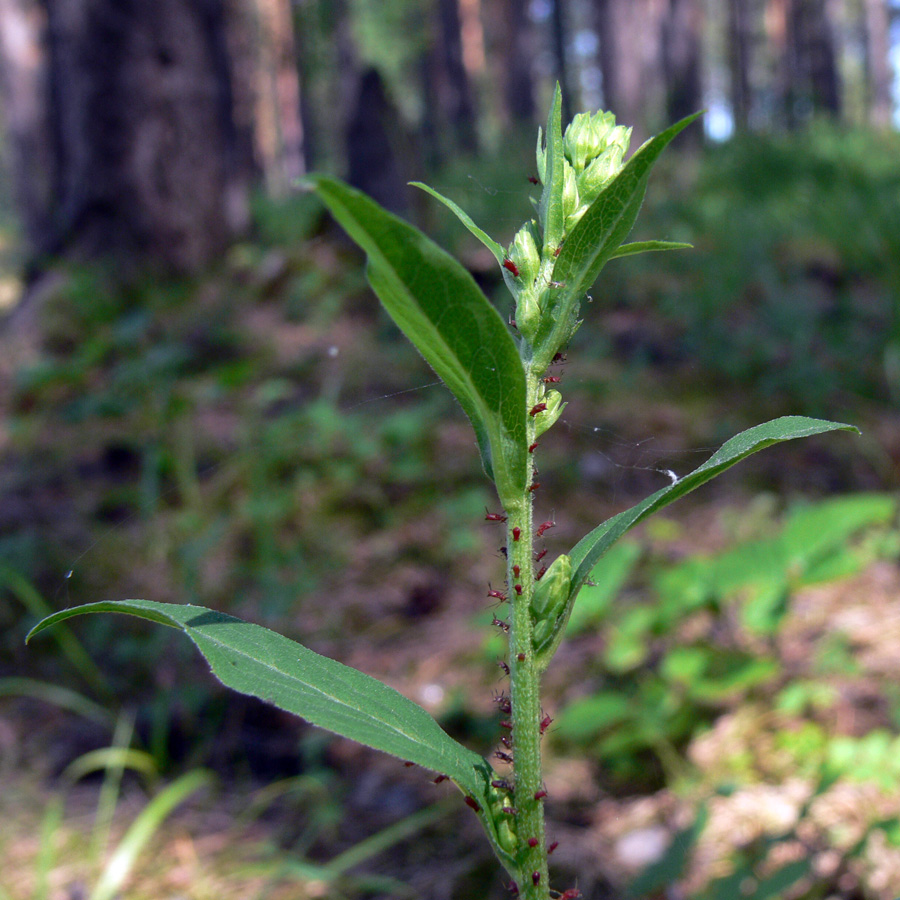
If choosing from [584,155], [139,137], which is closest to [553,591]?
[584,155]

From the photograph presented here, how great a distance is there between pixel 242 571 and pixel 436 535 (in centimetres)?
70

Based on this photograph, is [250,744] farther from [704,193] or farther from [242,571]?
[704,193]

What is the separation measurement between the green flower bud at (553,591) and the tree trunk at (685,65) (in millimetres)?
7185

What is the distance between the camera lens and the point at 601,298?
4.14 metres

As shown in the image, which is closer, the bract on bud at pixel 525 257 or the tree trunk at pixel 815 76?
the bract on bud at pixel 525 257

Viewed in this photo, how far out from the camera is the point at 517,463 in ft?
1.69

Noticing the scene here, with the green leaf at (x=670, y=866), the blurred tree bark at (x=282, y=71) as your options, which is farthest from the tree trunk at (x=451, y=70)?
the green leaf at (x=670, y=866)

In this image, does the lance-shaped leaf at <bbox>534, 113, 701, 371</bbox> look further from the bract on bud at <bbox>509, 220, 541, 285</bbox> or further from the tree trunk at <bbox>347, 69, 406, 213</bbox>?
the tree trunk at <bbox>347, 69, 406, 213</bbox>

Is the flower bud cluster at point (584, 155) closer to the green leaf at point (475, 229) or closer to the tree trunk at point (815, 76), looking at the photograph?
the green leaf at point (475, 229)

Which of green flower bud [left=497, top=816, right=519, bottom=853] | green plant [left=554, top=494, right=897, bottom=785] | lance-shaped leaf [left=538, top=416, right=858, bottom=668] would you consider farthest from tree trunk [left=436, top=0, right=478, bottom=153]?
green flower bud [left=497, top=816, right=519, bottom=853]

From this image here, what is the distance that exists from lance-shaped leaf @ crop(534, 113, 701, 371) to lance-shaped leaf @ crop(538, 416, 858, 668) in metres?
0.13

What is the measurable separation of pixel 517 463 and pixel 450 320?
0.12m

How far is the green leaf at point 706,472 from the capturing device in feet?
1.57

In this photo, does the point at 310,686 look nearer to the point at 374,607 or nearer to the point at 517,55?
the point at 374,607
